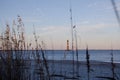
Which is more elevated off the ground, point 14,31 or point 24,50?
point 14,31

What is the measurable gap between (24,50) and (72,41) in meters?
1.33

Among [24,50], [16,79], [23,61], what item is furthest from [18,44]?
[16,79]

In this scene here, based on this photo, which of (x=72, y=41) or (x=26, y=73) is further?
(x=26, y=73)

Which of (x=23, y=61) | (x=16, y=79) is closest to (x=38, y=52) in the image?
(x=23, y=61)

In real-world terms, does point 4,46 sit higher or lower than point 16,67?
higher

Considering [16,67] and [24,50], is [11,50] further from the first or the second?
[16,67]

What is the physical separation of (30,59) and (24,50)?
28 centimetres

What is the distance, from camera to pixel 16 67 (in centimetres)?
532

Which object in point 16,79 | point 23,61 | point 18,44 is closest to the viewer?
point 16,79

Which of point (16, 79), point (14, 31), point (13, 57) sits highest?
point (14, 31)

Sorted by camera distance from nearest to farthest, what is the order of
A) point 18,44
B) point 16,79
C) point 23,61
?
point 16,79 < point 23,61 < point 18,44

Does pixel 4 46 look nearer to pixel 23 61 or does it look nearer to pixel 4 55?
pixel 4 55

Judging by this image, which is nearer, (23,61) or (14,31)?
(23,61)

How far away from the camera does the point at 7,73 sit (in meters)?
5.32
